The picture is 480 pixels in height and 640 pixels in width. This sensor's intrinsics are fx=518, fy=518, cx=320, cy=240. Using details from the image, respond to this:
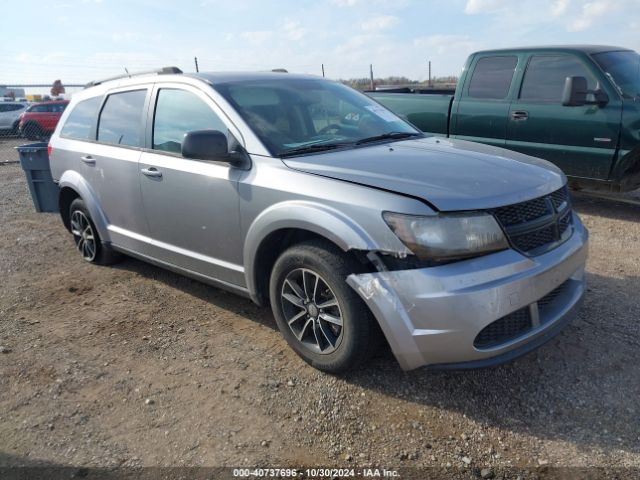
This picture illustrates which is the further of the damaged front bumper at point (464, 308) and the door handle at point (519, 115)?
the door handle at point (519, 115)

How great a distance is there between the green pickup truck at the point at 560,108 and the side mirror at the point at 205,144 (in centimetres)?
443

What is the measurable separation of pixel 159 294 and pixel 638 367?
3.56 meters

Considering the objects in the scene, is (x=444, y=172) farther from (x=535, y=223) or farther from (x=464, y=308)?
(x=464, y=308)

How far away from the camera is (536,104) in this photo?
6352mm

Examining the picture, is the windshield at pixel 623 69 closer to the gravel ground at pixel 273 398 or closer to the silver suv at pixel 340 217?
the gravel ground at pixel 273 398

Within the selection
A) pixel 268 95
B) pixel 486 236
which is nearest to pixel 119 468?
pixel 486 236

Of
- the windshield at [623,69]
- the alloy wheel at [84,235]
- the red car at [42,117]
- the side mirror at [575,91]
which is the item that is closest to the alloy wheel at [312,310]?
the alloy wheel at [84,235]

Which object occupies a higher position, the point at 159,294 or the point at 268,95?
the point at 268,95

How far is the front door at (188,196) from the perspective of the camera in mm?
3447

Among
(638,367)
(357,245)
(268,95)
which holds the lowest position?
(638,367)

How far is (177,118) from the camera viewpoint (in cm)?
386

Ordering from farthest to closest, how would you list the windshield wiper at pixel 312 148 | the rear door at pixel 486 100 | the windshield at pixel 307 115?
the rear door at pixel 486 100, the windshield at pixel 307 115, the windshield wiper at pixel 312 148

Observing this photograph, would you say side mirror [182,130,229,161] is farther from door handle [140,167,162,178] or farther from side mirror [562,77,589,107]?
side mirror [562,77,589,107]

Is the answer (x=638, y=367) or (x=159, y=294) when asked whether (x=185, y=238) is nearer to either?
(x=159, y=294)
